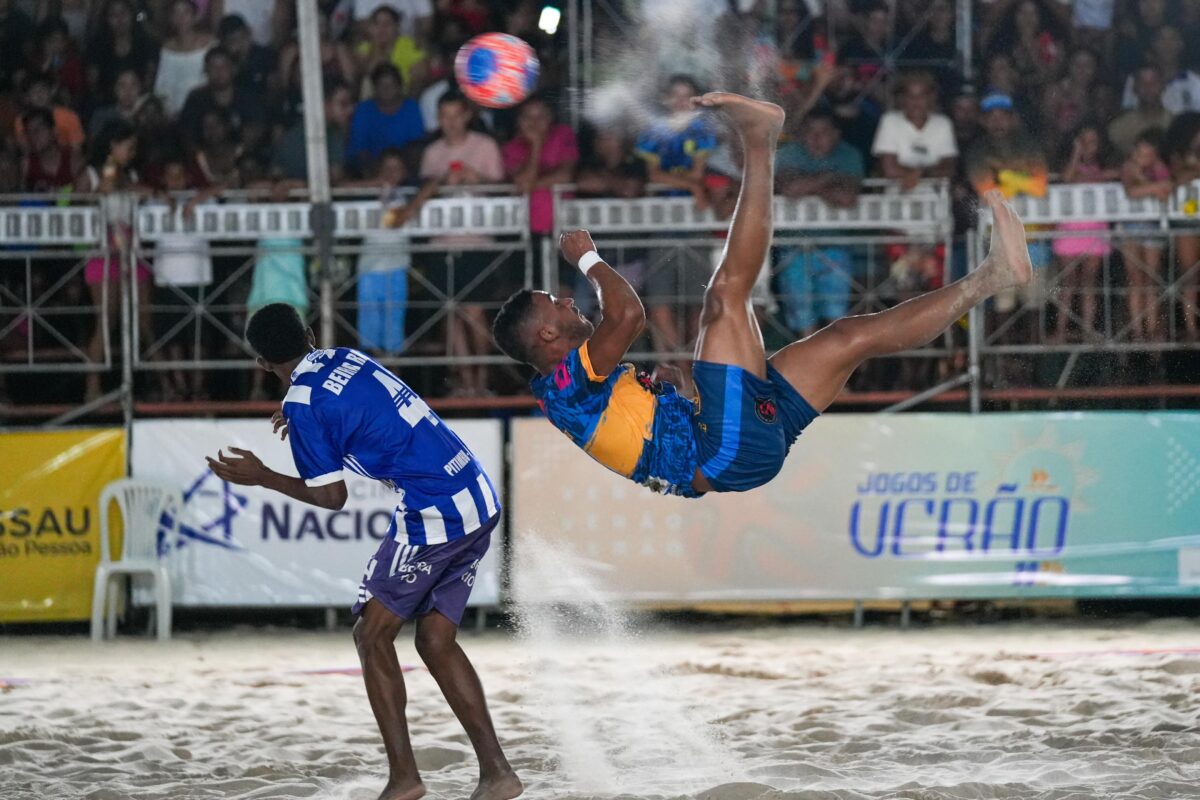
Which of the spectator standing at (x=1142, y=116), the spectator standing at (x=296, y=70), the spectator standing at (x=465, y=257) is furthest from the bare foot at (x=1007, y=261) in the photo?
the spectator standing at (x=296, y=70)

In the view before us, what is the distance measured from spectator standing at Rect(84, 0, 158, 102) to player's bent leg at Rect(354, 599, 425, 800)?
A: 7.39 meters

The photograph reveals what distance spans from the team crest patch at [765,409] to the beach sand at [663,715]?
4.53 feet

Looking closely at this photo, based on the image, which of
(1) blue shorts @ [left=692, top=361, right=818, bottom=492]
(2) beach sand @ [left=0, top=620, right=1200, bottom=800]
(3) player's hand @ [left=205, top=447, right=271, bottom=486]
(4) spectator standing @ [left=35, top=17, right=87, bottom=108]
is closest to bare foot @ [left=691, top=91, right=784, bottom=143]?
(1) blue shorts @ [left=692, top=361, right=818, bottom=492]

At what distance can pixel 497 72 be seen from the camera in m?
10.0

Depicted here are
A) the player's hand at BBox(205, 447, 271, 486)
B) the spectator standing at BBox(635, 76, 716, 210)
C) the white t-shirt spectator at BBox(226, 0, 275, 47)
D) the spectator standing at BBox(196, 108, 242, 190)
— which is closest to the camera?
the player's hand at BBox(205, 447, 271, 486)

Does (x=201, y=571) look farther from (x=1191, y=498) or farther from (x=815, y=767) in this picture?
(x=1191, y=498)

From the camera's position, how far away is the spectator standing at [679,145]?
930 centimetres

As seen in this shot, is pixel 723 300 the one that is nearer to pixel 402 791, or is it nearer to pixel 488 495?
pixel 488 495

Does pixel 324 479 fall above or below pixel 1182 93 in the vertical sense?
below

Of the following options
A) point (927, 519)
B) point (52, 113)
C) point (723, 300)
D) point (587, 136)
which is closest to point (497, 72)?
point (587, 136)

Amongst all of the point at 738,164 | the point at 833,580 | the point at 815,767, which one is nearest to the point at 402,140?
the point at 738,164

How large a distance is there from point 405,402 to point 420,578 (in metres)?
0.61

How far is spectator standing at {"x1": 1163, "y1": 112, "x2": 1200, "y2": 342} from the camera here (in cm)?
914

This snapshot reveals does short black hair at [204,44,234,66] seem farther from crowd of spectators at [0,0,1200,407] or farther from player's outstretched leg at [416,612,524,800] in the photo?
player's outstretched leg at [416,612,524,800]
